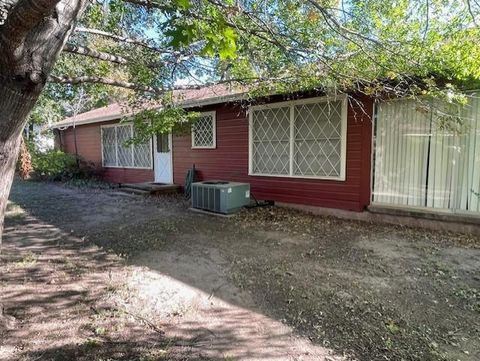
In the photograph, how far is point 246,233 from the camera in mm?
5184

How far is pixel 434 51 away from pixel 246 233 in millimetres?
3507

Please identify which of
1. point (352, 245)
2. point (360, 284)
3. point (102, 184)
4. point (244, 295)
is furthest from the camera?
point (102, 184)

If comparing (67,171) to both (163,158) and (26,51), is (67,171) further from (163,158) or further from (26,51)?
(26,51)

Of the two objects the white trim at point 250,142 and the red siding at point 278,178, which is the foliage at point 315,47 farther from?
the white trim at point 250,142

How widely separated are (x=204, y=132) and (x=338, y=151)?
12.7ft

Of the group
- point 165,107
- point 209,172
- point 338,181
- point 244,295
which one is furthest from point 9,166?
point 209,172

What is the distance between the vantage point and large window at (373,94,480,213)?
485 cm

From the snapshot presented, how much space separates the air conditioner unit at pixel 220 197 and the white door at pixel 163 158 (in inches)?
124

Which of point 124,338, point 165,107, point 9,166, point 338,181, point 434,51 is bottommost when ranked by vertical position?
point 124,338

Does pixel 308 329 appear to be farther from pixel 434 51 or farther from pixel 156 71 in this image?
pixel 156 71

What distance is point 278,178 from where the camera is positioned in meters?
7.07

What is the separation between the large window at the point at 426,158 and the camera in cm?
485

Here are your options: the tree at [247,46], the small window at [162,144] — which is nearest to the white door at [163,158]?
the small window at [162,144]

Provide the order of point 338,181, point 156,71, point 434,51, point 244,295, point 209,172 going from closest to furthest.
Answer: point 244,295, point 434,51, point 156,71, point 338,181, point 209,172
